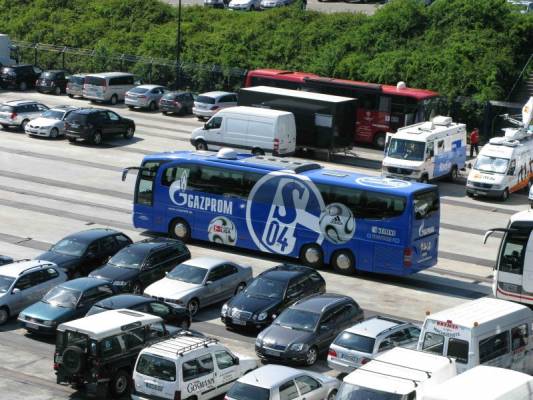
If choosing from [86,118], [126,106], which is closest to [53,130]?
[86,118]

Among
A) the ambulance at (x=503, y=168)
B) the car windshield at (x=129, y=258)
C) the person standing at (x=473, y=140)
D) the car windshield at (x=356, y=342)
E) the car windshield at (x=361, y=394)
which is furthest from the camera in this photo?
the person standing at (x=473, y=140)

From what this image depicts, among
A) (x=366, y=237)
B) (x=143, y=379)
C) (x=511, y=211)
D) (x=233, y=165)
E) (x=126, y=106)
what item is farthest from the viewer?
(x=126, y=106)

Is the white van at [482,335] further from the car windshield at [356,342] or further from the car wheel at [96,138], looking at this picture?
the car wheel at [96,138]

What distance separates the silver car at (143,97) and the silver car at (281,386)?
39.4 metres

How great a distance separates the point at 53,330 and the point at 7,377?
248cm

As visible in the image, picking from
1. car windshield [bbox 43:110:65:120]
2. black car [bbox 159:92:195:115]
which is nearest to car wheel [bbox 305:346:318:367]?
car windshield [bbox 43:110:65:120]

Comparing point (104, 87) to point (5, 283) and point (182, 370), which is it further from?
point (182, 370)

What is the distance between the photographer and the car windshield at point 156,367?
22.1m

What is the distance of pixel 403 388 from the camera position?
2048cm

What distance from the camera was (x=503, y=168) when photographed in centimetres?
4484

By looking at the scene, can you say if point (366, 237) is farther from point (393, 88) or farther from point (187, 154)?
point (393, 88)

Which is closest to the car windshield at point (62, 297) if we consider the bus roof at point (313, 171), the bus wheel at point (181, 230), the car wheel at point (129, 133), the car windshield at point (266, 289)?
the car windshield at point (266, 289)

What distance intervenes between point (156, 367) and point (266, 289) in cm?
736

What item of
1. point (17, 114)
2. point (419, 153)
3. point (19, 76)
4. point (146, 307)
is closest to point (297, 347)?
point (146, 307)
